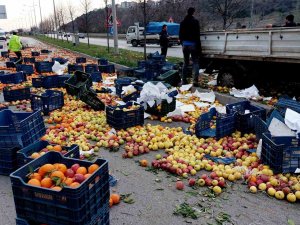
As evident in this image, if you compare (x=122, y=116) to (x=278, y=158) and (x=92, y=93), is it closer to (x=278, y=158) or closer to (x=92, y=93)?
(x=92, y=93)

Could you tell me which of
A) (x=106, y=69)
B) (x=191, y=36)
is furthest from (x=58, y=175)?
(x=106, y=69)

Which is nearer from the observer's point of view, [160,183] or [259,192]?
[259,192]

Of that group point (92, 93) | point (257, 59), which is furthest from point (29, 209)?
point (257, 59)

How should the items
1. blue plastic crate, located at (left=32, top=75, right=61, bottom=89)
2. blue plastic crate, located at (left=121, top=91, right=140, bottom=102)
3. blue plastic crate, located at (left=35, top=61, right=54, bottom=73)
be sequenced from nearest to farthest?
blue plastic crate, located at (left=121, top=91, right=140, bottom=102)
blue plastic crate, located at (left=32, top=75, right=61, bottom=89)
blue plastic crate, located at (left=35, top=61, right=54, bottom=73)

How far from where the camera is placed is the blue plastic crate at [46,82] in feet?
39.1

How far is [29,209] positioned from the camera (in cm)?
300

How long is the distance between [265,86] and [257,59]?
1636 millimetres

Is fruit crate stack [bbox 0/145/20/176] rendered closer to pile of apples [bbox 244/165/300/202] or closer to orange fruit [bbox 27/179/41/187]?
orange fruit [bbox 27/179/41/187]

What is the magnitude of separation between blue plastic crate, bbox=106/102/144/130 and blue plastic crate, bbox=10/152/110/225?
3.61 metres

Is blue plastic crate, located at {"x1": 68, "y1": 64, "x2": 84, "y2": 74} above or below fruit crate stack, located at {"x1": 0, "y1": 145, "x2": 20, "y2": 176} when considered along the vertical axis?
above

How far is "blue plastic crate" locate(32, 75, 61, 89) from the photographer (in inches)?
469

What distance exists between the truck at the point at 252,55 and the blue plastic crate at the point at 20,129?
6.18 meters

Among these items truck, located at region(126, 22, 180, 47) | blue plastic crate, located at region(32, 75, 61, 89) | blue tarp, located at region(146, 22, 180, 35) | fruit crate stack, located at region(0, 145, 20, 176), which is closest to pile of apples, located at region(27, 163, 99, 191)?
fruit crate stack, located at region(0, 145, 20, 176)

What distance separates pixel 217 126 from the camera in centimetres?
610
